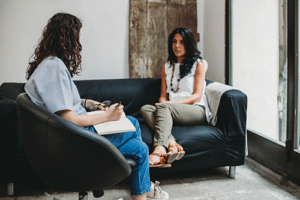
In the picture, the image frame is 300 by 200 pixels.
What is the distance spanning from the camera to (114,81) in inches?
121

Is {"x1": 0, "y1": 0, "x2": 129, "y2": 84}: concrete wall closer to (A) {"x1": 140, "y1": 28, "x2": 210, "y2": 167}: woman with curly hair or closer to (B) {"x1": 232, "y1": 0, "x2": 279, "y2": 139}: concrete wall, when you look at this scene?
(A) {"x1": 140, "y1": 28, "x2": 210, "y2": 167}: woman with curly hair

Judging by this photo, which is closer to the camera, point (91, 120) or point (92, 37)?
point (91, 120)

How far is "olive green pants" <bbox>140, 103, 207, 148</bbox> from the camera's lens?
7.72 feet

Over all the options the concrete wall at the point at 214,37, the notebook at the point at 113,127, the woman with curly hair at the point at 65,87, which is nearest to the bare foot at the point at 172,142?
the woman with curly hair at the point at 65,87

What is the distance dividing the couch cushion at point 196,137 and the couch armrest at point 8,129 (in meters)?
0.92

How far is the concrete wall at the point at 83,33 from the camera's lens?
317 cm

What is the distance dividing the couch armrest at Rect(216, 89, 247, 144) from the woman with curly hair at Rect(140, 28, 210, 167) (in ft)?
0.66

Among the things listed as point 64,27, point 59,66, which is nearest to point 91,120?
point 59,66

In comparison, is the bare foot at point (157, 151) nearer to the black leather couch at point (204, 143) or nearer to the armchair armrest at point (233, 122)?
the black leather couch at point (204, 143)

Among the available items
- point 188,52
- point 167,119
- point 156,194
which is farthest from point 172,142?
point 188,52

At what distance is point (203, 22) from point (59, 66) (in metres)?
2.60

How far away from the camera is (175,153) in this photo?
6.93ft

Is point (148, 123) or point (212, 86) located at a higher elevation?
point (212, 86)

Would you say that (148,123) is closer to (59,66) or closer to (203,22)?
(59,66)
